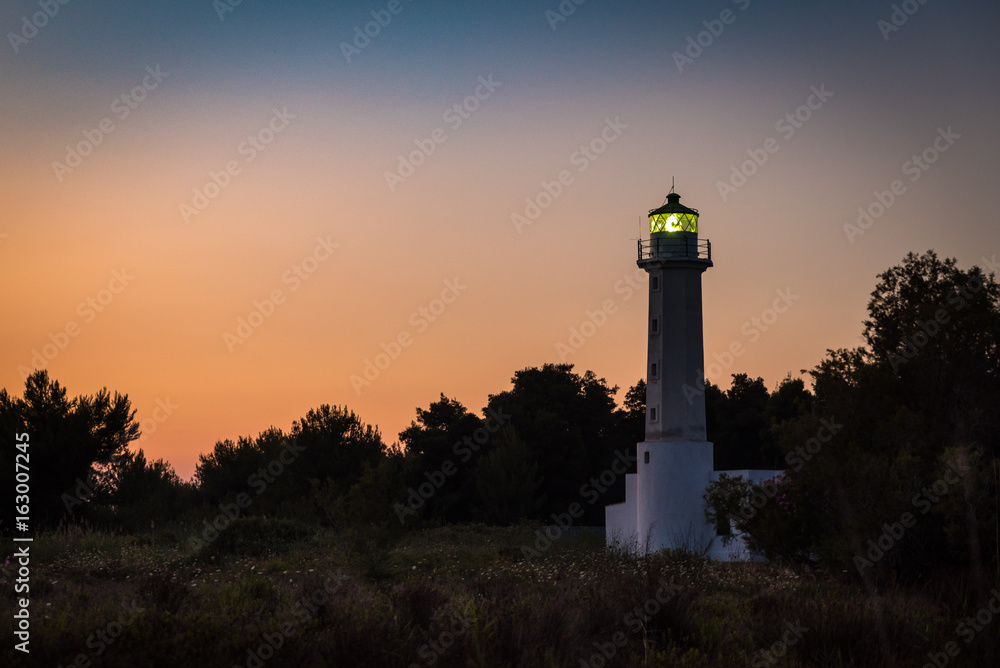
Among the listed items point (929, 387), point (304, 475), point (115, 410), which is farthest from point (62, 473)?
point (929, 387)

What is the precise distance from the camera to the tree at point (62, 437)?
2745 cm

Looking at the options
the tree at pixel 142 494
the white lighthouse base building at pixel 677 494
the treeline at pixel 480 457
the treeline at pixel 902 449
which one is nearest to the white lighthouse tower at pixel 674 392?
the white lighthouse base building at pixel 677 494

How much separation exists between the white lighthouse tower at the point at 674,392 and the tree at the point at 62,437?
16.0m

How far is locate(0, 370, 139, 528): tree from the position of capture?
27453mm

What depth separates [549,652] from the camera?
30.1ft

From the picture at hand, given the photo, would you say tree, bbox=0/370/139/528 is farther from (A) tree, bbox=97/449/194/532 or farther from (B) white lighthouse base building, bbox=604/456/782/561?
(B) white lighthouse base building, bbox=604/456/782/561

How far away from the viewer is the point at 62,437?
90.9 feet

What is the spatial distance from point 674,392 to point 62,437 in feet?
60.2

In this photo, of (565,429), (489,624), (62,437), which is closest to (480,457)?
(565,429)

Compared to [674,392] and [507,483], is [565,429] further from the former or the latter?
[674,392]

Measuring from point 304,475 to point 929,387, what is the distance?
29.4m

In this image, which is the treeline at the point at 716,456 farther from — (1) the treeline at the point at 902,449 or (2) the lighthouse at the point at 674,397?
(2) the lighthouse at the point at 674,397

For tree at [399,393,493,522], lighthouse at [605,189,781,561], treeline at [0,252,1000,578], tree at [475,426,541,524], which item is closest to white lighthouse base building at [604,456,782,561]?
lighthouse at [605,189,781,561]

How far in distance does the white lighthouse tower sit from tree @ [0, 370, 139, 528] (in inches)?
628
